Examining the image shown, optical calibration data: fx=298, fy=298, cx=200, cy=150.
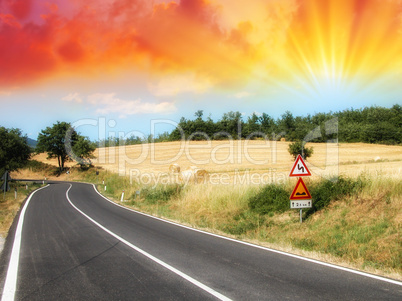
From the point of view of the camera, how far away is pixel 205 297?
15.9 ft

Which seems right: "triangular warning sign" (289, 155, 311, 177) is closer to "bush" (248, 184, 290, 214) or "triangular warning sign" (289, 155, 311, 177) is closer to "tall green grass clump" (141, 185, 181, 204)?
"bush" (248, 184, 290, 214)

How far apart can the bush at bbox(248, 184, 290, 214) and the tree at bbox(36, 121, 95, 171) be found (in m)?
54.1

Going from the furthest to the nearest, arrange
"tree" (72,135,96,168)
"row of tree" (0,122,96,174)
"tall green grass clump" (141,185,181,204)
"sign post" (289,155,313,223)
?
"tree" (72,135,96,168) → "row of tree" (0,122,96,174) → "tall green grass clump" (141,185,181,204) → "sign post" (289,155,313,223)

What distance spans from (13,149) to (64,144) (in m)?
17.1

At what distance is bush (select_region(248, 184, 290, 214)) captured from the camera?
1286cm

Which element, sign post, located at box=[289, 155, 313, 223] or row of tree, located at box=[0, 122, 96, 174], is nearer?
sign post, located at box=[289, 155, 313, 223]

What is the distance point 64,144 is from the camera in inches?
2564

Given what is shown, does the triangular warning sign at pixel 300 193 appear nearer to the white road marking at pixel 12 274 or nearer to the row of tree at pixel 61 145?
the white road marking at pixel 12 274

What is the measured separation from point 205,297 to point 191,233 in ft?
19.7

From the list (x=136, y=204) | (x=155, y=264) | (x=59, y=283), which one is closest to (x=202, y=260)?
(x=155, y=264)

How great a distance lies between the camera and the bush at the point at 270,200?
12859mm

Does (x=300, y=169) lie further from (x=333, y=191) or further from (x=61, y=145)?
(x=61, y=145)

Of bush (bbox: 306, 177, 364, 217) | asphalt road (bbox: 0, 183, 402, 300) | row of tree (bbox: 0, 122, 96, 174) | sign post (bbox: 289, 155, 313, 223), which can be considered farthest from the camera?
row of tree (bbox: 0, 122, 96, 174)

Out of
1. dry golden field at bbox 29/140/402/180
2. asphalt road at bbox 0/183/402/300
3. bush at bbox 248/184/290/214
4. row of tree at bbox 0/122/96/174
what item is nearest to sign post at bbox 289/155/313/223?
bush at bbox 248/184/290/214
